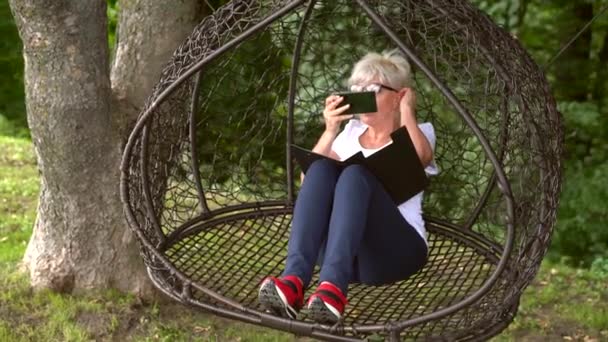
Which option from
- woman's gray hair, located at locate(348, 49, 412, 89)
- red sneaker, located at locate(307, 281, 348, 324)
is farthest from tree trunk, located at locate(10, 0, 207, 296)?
red sneaker, located at locate(307, 281, 348, 324)

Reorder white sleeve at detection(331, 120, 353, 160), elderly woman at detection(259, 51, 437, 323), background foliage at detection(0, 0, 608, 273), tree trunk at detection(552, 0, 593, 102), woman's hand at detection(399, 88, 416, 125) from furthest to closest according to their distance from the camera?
tree trunk at detection(552, 0, 593, 102) < background foliage at detection(0, 0, 608, 273) < white sleeve at detection(331, 120, 353, 160) < woman's hand at detection(399, 88, 416, 125) < elderly woman at detection(259, 51, 437, 323)

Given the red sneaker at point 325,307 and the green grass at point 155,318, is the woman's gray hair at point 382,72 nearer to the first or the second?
the red sneaker at point 325,307

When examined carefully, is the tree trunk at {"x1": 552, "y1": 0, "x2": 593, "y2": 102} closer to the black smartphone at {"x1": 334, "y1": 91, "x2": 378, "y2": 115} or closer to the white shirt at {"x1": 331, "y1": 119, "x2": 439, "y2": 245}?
the white shirt at {"x1": 331, "y1": 119, "x2": 439, "y2": 245}

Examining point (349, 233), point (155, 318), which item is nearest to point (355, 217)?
point (349, 233)

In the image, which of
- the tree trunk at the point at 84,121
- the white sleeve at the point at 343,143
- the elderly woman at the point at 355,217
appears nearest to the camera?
the elderly woman at the point at 355,217

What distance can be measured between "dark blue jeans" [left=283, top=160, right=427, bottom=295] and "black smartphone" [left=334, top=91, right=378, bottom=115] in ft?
0.54

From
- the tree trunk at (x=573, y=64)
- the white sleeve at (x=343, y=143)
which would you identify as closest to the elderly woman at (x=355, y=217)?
the white sleeve at (x=343, y=143)

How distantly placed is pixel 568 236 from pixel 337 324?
3.64 meters

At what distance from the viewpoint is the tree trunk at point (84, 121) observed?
308cm

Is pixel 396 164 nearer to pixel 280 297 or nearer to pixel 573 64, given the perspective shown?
pixel 280 297

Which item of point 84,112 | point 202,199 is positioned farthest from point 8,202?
point 202,199

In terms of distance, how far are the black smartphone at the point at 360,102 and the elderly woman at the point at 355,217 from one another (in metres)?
0.02

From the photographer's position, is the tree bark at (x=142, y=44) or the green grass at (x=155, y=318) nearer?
the green grass at (x=155, y=318)

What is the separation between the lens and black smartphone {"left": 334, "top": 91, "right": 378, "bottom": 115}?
246 centimetres
